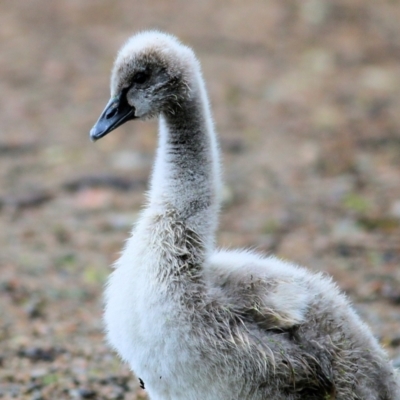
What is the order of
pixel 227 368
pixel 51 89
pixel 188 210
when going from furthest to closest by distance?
pixel 51 89 → pixel 188 210 → pixel 227 368

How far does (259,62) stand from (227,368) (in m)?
7.90

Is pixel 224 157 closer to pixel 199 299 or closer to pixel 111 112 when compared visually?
pixel 111 112

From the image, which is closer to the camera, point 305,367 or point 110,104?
point 305,367

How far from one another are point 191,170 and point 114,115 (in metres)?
0.53

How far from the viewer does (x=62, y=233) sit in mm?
7859

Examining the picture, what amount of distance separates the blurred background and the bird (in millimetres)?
1089

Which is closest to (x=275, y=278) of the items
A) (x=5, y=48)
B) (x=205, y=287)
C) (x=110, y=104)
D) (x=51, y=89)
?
(x=205, y=287)

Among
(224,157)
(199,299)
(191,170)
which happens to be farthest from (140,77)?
(224,157)

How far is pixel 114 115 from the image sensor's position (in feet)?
15.3

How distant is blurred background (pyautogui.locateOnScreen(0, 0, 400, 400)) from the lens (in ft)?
20.7

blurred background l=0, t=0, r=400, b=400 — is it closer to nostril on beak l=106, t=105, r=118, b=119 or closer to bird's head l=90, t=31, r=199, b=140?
nostril on beak l=106, t=105, r=118, b=119

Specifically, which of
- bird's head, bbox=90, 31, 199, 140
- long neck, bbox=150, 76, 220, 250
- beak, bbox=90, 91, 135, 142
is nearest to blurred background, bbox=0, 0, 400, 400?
long neck, bbox=150, 76, 220, 250

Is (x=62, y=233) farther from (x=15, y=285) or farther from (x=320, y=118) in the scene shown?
(x=320, y=118)

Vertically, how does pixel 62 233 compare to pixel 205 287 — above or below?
above
